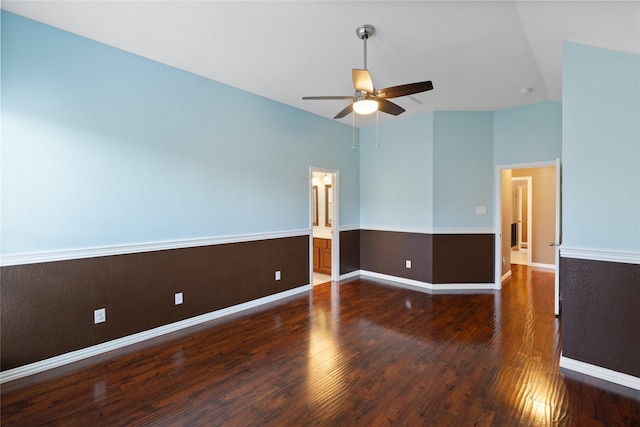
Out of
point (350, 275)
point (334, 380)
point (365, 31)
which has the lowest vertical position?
point (334, 380)

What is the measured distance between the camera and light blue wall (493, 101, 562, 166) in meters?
4.42

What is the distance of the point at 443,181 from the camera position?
5020mm

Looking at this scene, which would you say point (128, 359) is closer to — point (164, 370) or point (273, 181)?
point (164, 370)

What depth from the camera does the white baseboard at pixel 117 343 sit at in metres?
2.52

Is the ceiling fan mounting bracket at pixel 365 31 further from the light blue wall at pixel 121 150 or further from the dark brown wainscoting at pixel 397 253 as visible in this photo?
the dark brown wainscoting at pixel 397 253

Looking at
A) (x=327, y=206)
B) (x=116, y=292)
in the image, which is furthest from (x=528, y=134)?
(x=116, y=292)

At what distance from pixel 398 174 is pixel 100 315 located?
469cm

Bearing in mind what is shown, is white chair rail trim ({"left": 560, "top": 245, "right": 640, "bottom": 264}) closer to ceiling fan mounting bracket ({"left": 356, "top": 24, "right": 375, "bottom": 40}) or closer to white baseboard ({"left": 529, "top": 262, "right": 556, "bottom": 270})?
ceiling fan mounting bracket ({"left": 356, "top": 24, "right": 375, "bottom": 40})

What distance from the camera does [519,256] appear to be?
8.02 m

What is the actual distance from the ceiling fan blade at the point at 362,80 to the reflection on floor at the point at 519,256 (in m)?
6.65

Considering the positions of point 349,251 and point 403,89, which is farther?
point 349,251

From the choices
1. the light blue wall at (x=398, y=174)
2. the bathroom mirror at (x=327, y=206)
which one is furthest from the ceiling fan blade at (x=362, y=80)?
the bathroom mirror at (x=327, y=206)

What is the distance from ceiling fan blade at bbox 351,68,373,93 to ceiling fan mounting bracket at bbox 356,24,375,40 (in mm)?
344

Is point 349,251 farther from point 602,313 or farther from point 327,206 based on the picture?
point 602,313
